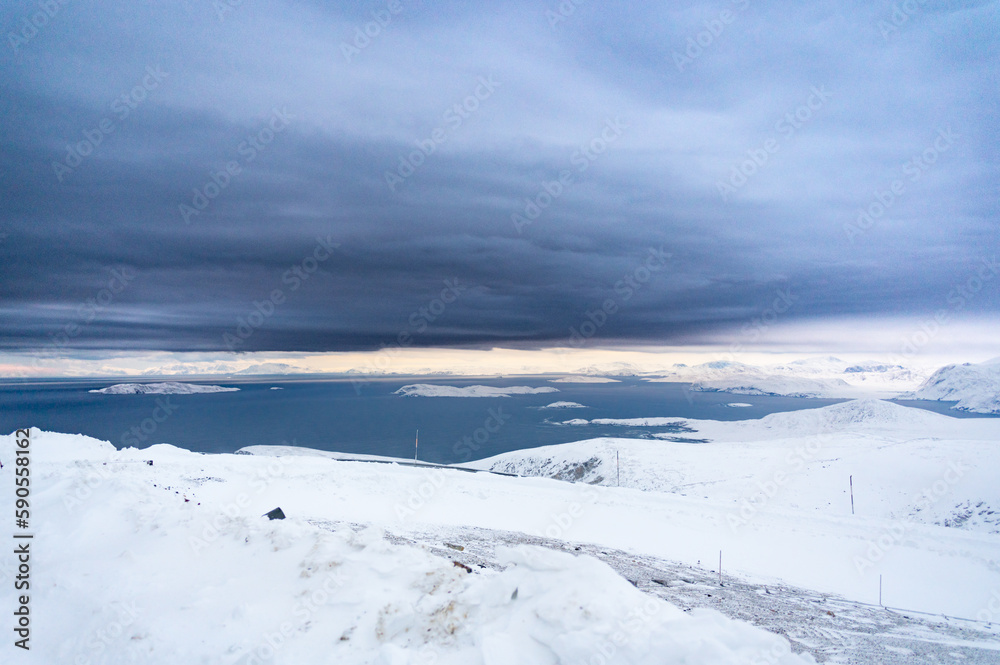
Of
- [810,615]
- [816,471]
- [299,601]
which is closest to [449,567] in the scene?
[299,601]

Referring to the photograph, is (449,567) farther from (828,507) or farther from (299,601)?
(828,507)

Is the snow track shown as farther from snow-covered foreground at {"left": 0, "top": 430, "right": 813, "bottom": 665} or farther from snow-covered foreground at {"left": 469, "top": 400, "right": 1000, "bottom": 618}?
snow-covered foreground at {"left": 469, "top": 400, "right": 1000, "bottom": 618}

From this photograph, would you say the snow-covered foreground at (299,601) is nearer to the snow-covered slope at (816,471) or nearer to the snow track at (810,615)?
the snow track at (810,615)

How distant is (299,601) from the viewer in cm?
968

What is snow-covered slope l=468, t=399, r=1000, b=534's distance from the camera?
3300cm

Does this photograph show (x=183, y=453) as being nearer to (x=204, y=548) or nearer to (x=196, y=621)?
(x=204, y=548)

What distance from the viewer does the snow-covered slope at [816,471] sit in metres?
33.0

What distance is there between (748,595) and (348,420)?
553 ft

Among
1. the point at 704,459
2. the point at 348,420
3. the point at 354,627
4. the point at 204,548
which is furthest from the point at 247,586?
the point at 348,420

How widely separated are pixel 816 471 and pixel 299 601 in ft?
169

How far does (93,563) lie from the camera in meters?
11.0

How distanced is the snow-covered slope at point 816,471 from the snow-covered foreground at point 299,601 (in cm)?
2201

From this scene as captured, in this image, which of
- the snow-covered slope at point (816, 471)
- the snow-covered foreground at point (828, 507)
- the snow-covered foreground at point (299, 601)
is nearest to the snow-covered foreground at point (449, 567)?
the snow-covered foreground at point (299, 601)

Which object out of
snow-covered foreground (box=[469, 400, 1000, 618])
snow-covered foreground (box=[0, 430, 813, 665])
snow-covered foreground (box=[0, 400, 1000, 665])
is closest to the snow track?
snow-covered foreground (box=[0, 400, 1000, 665])
